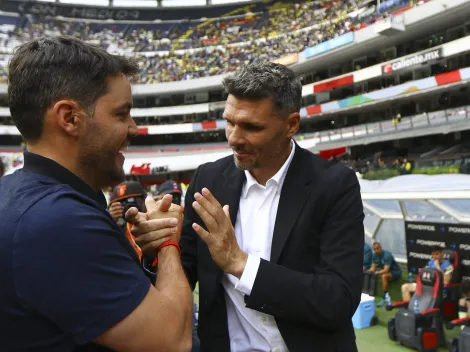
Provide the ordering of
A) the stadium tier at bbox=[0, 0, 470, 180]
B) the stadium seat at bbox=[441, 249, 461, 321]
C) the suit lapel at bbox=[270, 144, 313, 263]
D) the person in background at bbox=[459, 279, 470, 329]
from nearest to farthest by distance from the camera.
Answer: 1. the suit lapel at bbox=[270, 144, 313, 263]
2. the person in background at bbox=[459, 279, 470, 329]
3. the stadium seat at bbox=[441, 249, 461, 321]
4. the stadium tier at bbox=[0, 0, 470, 180]

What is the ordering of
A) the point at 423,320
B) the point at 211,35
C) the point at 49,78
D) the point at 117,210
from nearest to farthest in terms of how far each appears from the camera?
the point at 49,78 → the point at 117,210 → the point at 423,320 → the point at 211,35

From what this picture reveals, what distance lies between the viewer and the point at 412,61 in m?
23.9

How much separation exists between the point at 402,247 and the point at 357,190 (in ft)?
27.0

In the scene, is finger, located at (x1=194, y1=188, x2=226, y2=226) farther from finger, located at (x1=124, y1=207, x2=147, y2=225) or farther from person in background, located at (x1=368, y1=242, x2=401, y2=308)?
person in background, located at (x1=368, y1=242, x2=401, y2=308)

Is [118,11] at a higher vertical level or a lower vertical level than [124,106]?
higher

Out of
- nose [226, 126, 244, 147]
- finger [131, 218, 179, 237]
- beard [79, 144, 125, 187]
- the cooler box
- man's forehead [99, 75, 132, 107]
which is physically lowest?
the cooler box

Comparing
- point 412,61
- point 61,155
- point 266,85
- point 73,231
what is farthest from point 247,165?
point 412,61

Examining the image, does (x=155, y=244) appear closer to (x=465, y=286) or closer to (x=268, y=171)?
(x=268, y=171)

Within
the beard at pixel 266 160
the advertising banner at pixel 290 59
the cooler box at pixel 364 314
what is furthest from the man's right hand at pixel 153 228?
the advertising banner at pixel 290 59

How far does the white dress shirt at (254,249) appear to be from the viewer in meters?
1.71

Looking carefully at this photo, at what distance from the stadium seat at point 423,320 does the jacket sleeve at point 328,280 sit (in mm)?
5127

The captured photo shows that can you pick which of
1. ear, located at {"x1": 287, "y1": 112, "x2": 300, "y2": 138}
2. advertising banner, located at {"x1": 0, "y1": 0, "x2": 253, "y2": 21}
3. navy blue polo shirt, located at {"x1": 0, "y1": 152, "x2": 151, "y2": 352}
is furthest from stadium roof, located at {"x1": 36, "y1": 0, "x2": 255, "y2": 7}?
navy blue polo shirt, located at {"x1": 0, "y1": 152, "x2": 151, "y2": 352}

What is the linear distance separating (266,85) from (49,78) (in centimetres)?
85

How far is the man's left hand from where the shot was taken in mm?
1491
